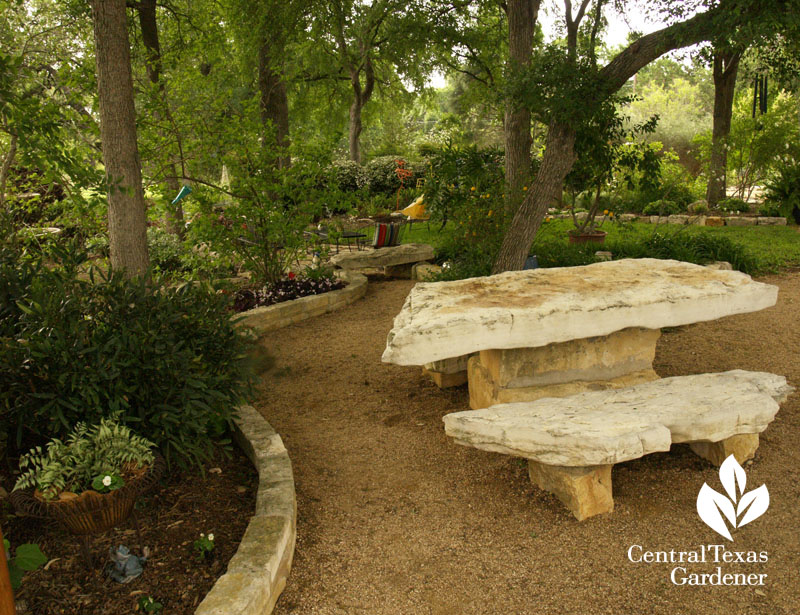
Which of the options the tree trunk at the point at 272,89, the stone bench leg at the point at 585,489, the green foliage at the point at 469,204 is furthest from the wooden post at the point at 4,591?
the tree trunk at the point at 272,89

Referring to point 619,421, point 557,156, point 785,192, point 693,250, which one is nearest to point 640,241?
point 693,250

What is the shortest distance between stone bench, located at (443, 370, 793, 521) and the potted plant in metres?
1.44

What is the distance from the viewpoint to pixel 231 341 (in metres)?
3.49

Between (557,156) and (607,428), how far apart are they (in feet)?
13.9

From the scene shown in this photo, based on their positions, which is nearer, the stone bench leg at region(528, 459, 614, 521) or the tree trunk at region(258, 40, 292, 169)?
the stone bench leg at region(528, 459, 614, 521)

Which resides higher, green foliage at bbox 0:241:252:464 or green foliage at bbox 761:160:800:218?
green foliage at bbox 761:160:800:218

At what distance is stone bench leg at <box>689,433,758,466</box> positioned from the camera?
3398 mm

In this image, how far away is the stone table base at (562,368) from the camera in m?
3.84

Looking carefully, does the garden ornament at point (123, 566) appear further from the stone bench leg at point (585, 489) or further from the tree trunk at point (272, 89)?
the tree trunk at point (272, 89)

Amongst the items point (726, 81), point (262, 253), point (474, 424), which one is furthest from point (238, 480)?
point (726, 81)

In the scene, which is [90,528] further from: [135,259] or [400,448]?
[135,259]

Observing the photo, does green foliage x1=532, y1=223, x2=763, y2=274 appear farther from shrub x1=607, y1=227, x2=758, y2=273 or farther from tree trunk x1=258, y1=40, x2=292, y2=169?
tree trunk x1=258, y1=40, x2=292, y2=169

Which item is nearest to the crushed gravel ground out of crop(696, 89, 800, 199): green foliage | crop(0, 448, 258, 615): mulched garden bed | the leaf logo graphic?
the leaf logo graphic

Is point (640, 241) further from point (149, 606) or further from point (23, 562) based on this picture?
point (23, 562)
